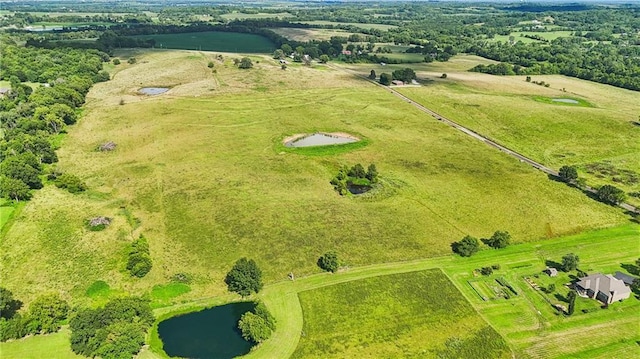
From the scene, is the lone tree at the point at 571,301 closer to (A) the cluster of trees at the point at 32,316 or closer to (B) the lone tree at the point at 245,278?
(B) the lone tree at the point at 245,278

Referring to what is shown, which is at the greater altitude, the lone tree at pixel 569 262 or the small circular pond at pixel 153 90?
the lone tree at pixel 569 262

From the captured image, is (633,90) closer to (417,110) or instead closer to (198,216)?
(417,110)

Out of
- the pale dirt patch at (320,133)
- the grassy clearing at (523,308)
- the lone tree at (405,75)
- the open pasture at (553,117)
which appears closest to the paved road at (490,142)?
the open pasture at (553,117)

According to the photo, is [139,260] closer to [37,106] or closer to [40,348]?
[40,348]

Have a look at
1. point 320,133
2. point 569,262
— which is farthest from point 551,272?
point 320,133

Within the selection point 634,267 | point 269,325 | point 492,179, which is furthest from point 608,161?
point 269,325

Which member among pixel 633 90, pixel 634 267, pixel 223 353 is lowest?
pixel 223 353

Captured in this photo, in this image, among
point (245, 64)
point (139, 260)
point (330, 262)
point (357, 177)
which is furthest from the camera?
point (245, 64)
